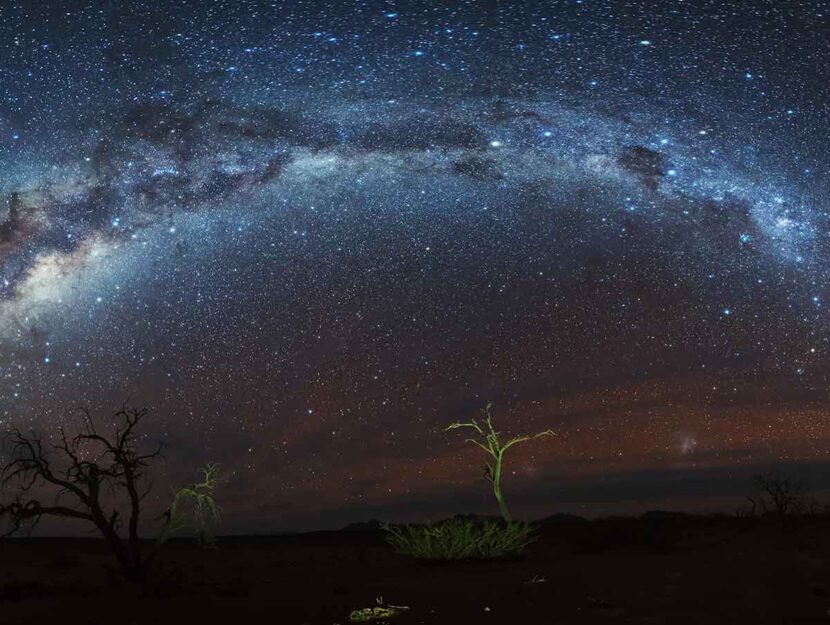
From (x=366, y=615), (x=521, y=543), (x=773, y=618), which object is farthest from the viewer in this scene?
(x=521, y=543)

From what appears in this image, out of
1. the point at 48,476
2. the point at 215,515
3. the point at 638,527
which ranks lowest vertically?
the point at 638,527

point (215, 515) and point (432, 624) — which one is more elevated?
point (215, 515)

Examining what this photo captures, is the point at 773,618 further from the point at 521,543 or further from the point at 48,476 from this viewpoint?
the point at 48,476

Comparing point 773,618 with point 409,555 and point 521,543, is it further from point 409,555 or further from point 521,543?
point 409,555

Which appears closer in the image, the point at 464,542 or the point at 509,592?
the point at 509,592

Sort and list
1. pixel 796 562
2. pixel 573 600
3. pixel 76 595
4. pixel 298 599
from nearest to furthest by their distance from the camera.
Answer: pixel 573 600
pixel 298 599
pixel 76 595
pixel 796 562

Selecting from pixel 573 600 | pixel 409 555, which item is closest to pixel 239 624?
pixel 573 600

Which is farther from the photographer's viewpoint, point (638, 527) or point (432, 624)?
point (638, 527)

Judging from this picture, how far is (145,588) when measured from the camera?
1609cm

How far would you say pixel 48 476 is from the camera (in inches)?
664

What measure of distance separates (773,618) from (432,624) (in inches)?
200

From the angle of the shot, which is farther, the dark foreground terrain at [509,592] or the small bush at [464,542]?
the small bush at [464,542]

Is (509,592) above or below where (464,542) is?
below

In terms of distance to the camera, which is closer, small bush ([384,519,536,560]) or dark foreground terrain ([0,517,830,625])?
dark foreground terrain ([0,517,830,625])
